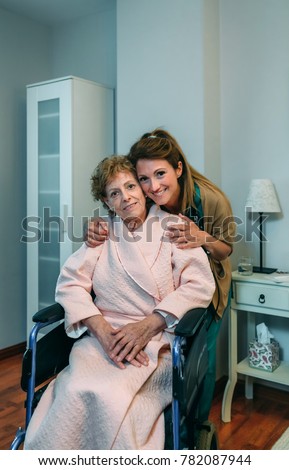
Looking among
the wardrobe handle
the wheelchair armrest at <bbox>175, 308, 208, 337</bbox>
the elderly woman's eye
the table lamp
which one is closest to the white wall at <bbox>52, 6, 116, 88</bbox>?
the wardrobe handle

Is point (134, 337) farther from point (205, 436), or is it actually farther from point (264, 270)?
point (264, 270)

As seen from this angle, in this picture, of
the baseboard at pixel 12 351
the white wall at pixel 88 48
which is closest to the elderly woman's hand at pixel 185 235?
the white wall at pixel 88 48

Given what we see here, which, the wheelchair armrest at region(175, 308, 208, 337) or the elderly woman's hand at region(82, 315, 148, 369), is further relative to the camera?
the elderly woman's hand at region(82, 315, 148, 369)

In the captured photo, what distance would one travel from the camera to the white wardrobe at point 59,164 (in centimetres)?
277

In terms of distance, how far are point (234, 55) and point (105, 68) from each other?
1.04 m

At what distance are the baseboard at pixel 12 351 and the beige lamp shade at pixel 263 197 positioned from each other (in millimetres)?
1994

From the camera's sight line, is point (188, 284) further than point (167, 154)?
No

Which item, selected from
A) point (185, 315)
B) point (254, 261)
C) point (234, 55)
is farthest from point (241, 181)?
point (185, 315)

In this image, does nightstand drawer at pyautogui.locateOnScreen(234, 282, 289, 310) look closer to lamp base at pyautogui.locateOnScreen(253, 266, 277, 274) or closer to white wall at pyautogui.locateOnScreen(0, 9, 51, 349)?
lamp base at pyautogui.locateOnScreen(253, 266, 277, 274)

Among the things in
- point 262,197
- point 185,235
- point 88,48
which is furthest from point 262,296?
point 88,48

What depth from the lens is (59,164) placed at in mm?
2840

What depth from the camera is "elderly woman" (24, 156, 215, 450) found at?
4.03 feet

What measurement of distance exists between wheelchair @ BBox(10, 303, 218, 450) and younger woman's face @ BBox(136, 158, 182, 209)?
45 cm

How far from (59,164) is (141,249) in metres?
1.46
